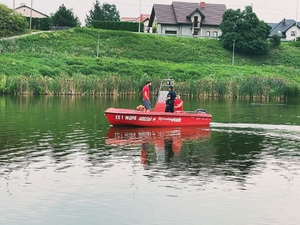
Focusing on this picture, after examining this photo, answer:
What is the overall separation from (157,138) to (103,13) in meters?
123

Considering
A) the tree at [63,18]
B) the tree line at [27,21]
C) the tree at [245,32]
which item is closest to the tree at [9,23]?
the tree line at [27,21]

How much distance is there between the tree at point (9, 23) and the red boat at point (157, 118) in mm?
59732

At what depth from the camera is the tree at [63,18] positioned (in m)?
103

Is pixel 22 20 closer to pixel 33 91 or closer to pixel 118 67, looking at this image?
pixel 118 67

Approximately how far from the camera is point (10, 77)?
193 feet

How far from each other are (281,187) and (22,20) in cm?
7686

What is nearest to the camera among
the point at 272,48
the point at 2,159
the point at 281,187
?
the point at 281,187

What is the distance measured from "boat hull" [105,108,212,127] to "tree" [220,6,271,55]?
61651 mm

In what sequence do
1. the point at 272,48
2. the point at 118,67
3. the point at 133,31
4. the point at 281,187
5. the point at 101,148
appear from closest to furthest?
the point at 281,187 < the point at 101,148 < the point at 118,67 < the point at 272,48 < the point at 133,31

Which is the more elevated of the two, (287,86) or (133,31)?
(133,31)

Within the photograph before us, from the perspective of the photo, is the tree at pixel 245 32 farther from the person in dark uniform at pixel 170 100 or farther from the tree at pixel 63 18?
the person in dark uniform at pixel 170 100

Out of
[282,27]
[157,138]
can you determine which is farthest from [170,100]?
[282,27]

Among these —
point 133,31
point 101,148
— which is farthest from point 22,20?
point 101,148

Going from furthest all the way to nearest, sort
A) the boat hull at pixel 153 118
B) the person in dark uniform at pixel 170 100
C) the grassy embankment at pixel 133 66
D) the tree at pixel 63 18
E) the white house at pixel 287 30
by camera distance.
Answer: the white house at pixel 287 30, the tree at pixel 63 18, the grassy embankment at pixel 133 66, the person in dark uniform at pixel 170 100, the boat hull at pixel 153 118
